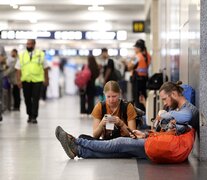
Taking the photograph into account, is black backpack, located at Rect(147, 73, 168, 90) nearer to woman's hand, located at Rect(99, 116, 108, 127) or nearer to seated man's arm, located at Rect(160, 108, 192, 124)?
woman's hand, located at Rect(99, 116, 108, 127)

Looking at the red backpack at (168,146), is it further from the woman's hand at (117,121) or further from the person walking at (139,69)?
the person walking at (139,69)

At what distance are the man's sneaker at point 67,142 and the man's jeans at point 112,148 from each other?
67 mm

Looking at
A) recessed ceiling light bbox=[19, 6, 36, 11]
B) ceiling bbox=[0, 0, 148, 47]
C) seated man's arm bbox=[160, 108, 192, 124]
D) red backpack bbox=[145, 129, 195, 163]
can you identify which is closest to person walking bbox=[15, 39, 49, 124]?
seated man's arm bbox=[160, 108, 192, 124]

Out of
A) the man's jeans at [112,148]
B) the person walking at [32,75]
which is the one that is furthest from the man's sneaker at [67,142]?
the person walking at [32,75]

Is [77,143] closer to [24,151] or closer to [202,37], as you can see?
[24,151]

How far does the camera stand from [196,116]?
788 cm

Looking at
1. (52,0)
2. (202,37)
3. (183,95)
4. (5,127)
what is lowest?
(5,127)

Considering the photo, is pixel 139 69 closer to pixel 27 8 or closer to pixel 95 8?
pixel 95 8

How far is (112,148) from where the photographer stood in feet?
25.6

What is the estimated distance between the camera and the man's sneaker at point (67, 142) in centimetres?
769

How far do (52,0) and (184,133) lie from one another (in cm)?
1449

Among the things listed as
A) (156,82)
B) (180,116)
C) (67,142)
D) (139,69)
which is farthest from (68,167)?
(139,69)

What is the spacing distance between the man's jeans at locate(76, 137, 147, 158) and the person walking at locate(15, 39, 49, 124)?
240 inches

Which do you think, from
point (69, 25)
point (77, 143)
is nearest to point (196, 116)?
point (77, 143)
